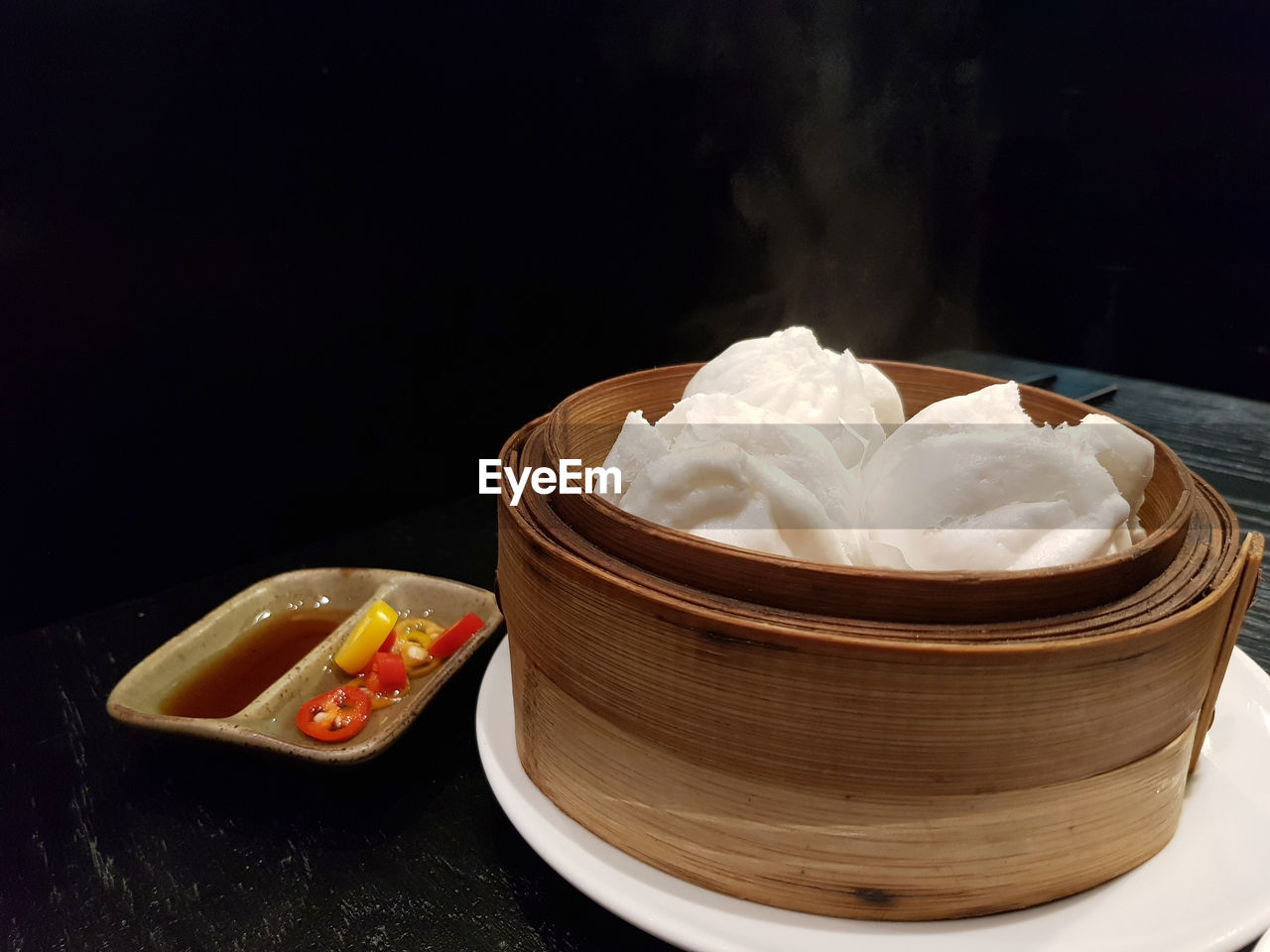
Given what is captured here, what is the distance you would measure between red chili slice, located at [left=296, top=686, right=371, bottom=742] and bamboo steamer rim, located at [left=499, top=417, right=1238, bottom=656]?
0.74 m

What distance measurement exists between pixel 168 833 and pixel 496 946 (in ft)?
2.16


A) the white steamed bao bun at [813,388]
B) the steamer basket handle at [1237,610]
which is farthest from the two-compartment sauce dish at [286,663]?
the steamer basket handle at [1237,610]

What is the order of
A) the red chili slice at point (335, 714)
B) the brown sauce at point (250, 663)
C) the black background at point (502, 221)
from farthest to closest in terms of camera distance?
the black background at point (502, 221), the brown sauce at point (250, 663), the red chili slice at point (335, 714)

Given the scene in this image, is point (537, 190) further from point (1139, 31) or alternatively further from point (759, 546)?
point (1139, 31)

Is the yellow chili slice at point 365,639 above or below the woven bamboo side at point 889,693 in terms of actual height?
below

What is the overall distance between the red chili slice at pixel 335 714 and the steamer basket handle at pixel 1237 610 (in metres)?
1.36

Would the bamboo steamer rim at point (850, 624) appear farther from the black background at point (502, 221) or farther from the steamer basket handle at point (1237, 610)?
the black background at point (502, 221)

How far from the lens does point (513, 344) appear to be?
2.72 meters

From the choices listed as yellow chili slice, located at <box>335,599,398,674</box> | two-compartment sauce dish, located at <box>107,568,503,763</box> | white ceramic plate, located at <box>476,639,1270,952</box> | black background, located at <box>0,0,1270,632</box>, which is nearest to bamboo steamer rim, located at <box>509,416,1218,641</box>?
white ceramic plate, located at <box>476,639,1270,952</box>

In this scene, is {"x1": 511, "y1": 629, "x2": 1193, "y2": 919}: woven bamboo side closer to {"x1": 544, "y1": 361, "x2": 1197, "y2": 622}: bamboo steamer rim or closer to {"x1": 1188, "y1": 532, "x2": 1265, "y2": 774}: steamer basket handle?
{"x1": 1188, "y1": 532, "x2": 1265, "y2": 774}: steamer basket handle

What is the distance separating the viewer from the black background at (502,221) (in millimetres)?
1938

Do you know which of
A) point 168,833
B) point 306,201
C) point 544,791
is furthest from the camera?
point 306,201

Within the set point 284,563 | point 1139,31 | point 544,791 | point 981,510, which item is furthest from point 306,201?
point 1139,31

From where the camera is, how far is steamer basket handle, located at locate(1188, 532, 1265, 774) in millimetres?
960
